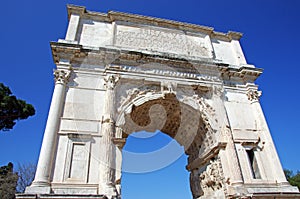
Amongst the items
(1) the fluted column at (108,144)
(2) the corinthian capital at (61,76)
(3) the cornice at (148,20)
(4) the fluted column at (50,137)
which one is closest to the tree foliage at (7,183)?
(4) the fluted column at (50,137)

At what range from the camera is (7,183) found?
14.1 m

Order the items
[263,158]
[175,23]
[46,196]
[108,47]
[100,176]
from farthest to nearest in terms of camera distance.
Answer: [175,23] < [108,47] < [263,158] < [100,176] < [46,196]

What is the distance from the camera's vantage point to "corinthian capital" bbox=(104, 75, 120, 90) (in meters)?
7.57

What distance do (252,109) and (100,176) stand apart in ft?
20.9

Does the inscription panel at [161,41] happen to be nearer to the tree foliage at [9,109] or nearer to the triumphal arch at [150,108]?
the triumphal arch at [150,108]

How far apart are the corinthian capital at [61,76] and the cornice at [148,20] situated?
336 centimetres

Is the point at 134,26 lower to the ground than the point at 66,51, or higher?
higher

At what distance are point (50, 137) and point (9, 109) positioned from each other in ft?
26.1

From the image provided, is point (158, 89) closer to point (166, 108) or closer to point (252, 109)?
point (166, 108)

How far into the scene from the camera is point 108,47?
8.31 m

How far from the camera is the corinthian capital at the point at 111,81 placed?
24.8 ft

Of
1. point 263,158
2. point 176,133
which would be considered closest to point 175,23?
point 176,133

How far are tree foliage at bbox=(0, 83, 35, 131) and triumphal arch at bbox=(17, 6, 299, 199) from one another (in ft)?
20.9

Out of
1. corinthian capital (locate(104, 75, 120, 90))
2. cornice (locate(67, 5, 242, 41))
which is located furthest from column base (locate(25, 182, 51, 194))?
cornice (locate(67, 5, 242, 41))
